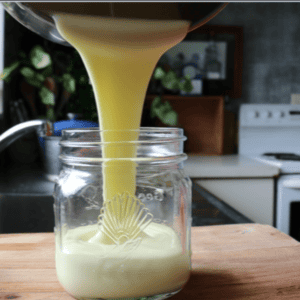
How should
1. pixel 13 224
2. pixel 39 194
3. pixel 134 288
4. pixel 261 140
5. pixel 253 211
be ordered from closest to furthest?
pixel 134 288 < pixel 13 224 < pixel 39 194 < pixel 253 211 < pixel 261 140

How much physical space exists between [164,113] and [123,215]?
1667 millimetres

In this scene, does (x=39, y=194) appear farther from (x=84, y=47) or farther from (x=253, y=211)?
(x=253, y=211)

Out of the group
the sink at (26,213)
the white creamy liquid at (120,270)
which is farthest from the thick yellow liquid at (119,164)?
the sink at (26,213)

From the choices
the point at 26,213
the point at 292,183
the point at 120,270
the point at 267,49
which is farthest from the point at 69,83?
the point at 120,270

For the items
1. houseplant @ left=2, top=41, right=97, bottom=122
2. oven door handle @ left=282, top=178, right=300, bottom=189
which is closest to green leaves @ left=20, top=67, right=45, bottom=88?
houseplant @ left=2, top=41, right=97, bottom=122

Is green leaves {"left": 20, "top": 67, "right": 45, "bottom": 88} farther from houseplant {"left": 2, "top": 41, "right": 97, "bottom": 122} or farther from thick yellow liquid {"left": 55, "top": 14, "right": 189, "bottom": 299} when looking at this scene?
thick yellow liquid {"left": 55, "top": 14, "right": 189, "bottom": 299}

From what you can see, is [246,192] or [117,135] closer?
[117,135]

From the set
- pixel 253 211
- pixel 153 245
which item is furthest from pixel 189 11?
pixel 253 211

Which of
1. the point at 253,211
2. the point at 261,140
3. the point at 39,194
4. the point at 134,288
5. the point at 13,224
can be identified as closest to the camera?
the point at 134,288

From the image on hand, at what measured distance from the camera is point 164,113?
2.10m

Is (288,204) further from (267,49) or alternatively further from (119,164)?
(119,164)

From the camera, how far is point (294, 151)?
2.41m

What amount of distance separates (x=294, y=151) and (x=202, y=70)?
0.76m

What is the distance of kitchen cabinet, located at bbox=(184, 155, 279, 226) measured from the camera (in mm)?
1764
